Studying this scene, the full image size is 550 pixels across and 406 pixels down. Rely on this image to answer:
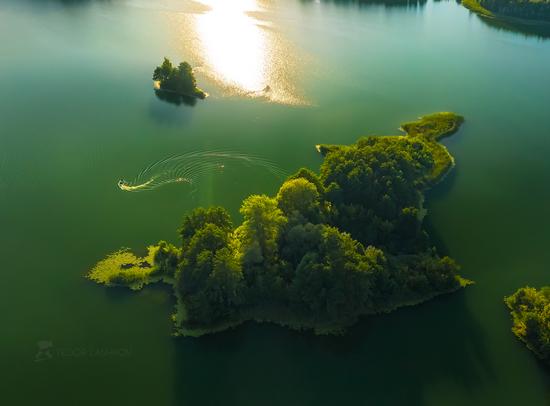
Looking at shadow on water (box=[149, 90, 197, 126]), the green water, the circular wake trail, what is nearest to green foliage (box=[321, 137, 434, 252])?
the green water

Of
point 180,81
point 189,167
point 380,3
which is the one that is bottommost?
point 189,167

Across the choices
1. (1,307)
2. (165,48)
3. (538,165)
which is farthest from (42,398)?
(165,48)

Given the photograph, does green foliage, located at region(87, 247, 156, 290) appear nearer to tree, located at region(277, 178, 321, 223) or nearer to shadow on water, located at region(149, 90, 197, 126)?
tree, located at region(277, 178, 321, 223)

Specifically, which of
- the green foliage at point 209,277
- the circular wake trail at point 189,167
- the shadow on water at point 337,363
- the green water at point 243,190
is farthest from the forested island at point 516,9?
the green foliage at point 209,277

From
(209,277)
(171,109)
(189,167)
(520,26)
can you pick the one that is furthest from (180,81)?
(520,26)

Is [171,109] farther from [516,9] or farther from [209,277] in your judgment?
[516,9]

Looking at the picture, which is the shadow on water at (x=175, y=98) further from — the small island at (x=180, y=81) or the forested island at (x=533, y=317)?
the forested island at (x=533, y=317)
